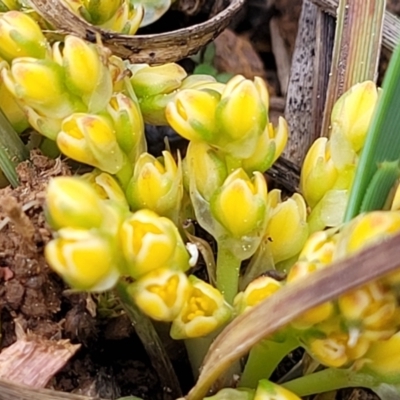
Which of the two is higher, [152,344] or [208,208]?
[208,208]

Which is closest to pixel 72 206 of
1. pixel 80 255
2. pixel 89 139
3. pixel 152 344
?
pixel 80 255

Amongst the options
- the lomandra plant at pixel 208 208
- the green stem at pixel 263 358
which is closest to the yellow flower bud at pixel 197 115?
the lomandra plant at pixel 208 208

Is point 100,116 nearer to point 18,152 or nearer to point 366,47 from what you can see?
point 18,152

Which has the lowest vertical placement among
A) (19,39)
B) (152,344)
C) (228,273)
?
(152,344)

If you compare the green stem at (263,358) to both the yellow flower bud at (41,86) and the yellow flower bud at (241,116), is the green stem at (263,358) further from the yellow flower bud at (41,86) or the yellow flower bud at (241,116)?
the yellow flower bud at (41,86)

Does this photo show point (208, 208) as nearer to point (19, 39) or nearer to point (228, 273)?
point (228, 273)

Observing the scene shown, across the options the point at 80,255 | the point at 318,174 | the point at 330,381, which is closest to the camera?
the point at 80,255

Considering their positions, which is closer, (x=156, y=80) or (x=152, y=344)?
(x=152, y=344)

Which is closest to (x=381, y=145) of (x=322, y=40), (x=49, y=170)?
(x=49, y=170)
